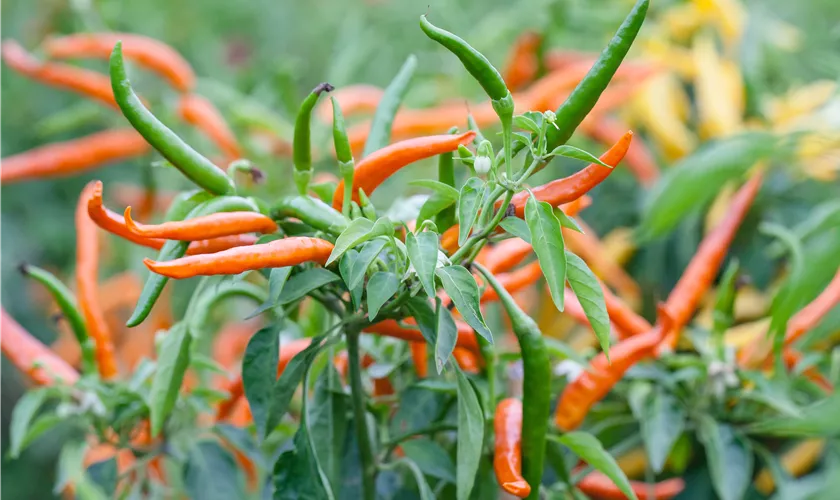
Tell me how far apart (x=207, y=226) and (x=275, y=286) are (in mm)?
60

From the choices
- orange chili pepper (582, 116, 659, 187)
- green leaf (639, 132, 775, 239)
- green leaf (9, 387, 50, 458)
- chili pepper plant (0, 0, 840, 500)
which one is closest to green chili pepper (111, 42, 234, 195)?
chili pepper plant (0, 0, 840, 500)

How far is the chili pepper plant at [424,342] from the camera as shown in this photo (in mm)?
582

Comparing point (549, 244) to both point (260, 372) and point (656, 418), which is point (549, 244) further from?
point (656, 418)

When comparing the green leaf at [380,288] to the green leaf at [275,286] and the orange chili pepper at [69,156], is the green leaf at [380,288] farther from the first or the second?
the orange chili pepper at [69,156]

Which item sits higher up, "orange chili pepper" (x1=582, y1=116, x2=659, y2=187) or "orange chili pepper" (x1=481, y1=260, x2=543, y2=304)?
"orange chili pepper" (x1=582, y1=116, x2=659, y2=187)

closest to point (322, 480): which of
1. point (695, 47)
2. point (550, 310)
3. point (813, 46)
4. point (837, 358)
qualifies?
point (837, 358)

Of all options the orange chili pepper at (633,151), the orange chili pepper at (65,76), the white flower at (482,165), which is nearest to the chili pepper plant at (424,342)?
the white flower at (482,165)

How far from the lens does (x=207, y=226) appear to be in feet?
1.92

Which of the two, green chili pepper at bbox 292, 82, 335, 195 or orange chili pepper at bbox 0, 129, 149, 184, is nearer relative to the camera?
green chili pepper at bbox 292, 82, 335, 195

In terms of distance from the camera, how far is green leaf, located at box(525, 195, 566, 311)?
0.54 metres

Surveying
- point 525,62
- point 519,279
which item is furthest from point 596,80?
point 525,62

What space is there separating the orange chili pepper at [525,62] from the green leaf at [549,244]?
902 millimetres

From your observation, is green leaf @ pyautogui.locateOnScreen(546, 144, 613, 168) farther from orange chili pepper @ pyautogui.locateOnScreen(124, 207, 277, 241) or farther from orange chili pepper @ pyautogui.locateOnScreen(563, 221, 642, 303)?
orange chili pepper @ pyautogui.locateOnScreen(563, 221, 642, 303)

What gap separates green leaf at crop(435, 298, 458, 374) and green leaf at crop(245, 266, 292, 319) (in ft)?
0.34
